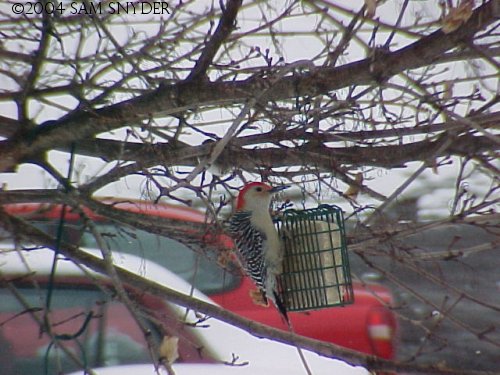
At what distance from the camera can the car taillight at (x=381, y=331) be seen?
5938 mm

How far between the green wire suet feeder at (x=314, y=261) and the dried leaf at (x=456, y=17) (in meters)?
1.29

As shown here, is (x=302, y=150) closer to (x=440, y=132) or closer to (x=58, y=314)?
(x=440, y=132)

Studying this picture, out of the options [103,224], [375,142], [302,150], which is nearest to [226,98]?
[302,150]

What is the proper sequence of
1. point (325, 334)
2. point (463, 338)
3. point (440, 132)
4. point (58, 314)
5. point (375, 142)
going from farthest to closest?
point (463, 338)
point (325, 334)
point (58, 314)
point (375, 142)
point (440, 132)

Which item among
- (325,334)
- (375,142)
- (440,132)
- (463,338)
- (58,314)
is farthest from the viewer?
(463,338)

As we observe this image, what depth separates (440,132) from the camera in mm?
2852

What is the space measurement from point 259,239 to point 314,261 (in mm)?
414

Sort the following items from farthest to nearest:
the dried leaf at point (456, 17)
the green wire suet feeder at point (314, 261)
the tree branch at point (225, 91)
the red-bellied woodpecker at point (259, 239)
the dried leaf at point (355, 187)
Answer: the red-bellied woodpecker at point (259, 239) → the green wire suet feeder at point (314, 261) → the dried leaf at point (355, 187) → the tree branch at point (225, 91) → the dried leaf at point (456, 17)

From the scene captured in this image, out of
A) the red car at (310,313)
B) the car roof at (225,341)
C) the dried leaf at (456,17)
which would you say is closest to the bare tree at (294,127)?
the dried leaf at (456,17)

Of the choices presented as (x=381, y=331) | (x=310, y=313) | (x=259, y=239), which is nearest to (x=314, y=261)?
(x=259, y=239)

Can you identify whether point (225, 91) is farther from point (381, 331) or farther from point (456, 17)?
point (381, 331)

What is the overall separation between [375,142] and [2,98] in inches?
58.1

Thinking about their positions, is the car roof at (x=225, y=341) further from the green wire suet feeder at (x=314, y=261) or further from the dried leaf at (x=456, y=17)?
the dried leaf at (x=456, y=17)

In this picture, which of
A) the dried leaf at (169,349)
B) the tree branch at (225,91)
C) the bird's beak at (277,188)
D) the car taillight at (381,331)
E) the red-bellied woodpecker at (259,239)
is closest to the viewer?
the tree branch at (225,91)
